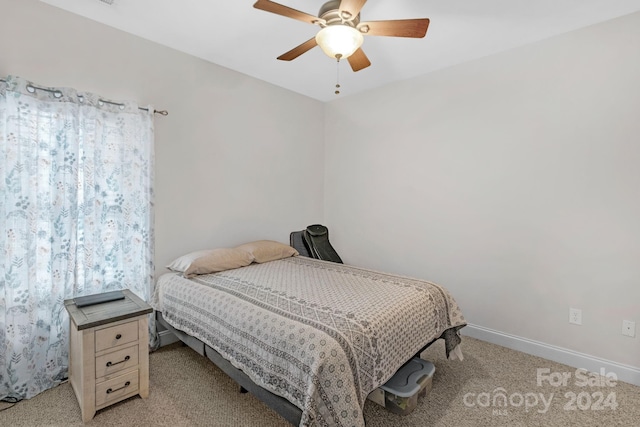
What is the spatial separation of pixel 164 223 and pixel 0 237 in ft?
3.37

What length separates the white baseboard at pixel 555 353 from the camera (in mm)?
2254

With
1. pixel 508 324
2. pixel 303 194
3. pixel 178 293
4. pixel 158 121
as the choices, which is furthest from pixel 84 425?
pixel 508 324

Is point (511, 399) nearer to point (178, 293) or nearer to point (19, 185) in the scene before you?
point (178, 293)

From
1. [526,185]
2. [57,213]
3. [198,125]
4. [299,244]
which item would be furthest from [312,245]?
[57,213]

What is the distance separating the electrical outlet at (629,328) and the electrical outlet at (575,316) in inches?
9.8

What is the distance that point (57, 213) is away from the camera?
2.11m

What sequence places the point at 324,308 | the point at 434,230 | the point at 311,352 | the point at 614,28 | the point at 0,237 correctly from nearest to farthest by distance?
1. the point at 311,352
2. the point at 324,308
3. the point at 0,237
4. the point at 614,28
5. the point at 434,230

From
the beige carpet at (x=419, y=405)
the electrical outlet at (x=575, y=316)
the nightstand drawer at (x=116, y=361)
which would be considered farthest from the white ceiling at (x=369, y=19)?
the beige carpet at (x=419, y=405)

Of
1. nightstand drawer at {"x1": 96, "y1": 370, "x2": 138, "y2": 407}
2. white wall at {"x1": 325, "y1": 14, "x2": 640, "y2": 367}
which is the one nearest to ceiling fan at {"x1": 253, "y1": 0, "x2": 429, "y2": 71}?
white wall at {"x1": 325, "y1": 14, "x2": 640, "y2": 367}

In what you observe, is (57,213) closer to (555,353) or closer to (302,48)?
(302,48)

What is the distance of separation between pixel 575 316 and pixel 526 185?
1.12 m

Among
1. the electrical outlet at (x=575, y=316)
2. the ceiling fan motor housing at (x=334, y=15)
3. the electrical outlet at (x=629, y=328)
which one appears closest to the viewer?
the ceiling fan motor housing at (x=334, y=15)

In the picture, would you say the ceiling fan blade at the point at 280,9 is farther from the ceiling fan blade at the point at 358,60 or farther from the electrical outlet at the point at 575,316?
the electrical outlet at the point at 575,316

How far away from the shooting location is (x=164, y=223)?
2.74 m
